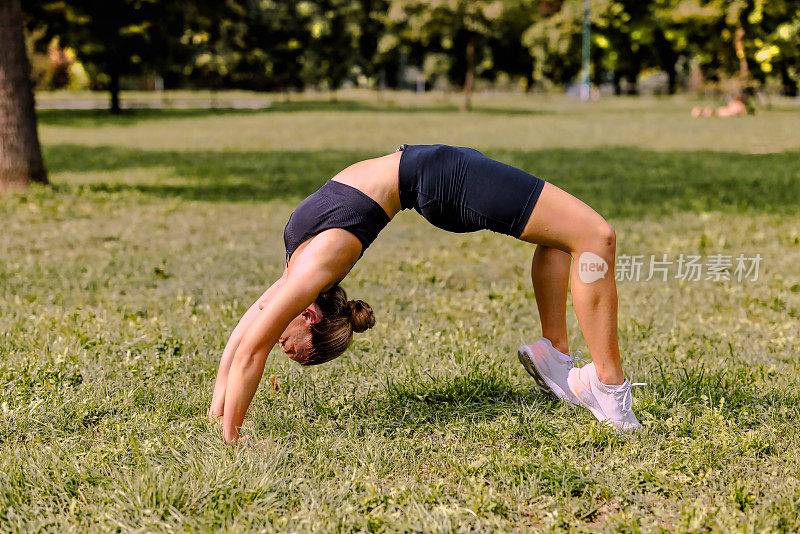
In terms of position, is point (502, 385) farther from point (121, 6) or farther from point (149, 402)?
point (121, 6)

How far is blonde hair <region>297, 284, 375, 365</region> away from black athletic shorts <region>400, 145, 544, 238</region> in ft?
1.67

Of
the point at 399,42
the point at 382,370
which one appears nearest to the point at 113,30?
the point at 399,42

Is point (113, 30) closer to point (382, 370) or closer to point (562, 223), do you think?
point (382, 370)

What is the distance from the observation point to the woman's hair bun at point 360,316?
138 inches

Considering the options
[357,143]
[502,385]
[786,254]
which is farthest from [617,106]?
[502,385]

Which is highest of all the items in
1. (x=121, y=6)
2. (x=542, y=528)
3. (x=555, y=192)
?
(x=121, y=6)

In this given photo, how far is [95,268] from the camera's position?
23.7ft

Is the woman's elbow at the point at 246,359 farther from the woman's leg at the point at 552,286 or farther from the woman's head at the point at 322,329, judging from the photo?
the woman's leg at the point at 552,286

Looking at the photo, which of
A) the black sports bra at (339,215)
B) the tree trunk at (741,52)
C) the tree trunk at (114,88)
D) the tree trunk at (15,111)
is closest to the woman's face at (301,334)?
the black sports bra at (339,215)

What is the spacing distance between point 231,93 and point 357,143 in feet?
153

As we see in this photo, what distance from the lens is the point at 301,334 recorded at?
3410mm

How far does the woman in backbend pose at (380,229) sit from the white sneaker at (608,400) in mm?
166

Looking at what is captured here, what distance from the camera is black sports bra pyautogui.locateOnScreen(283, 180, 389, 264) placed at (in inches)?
128

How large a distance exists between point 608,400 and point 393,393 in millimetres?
1139
